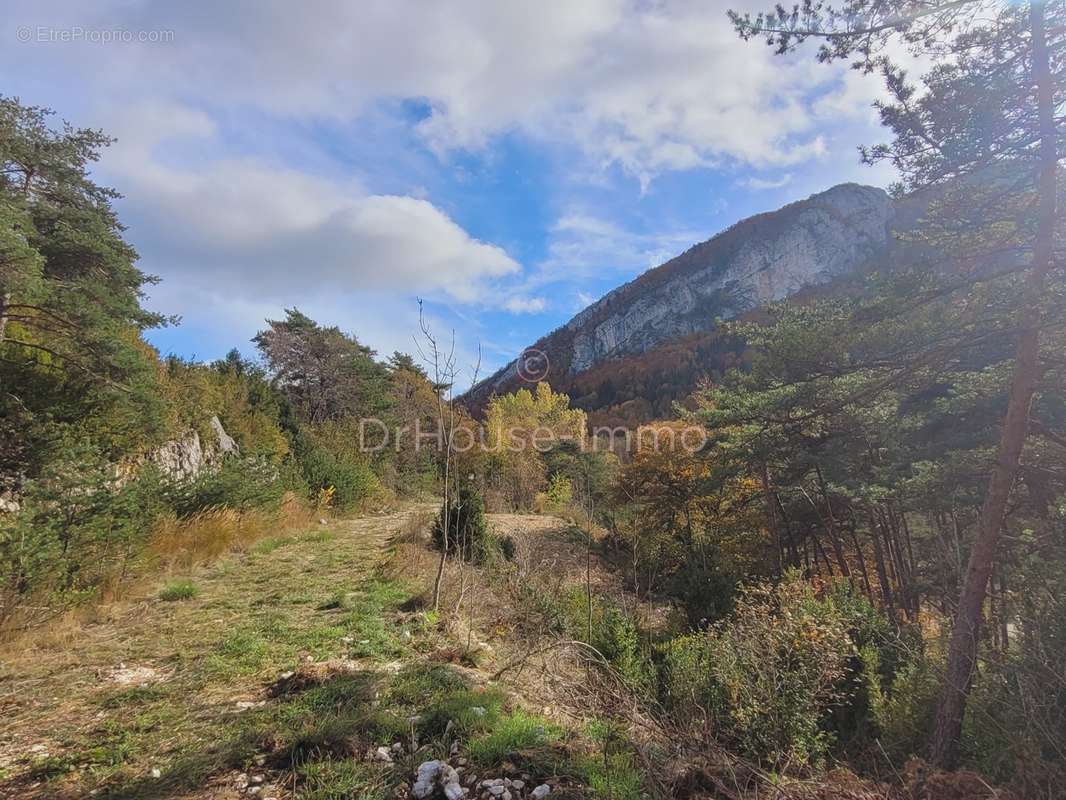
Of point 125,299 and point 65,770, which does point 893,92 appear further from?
point 125,299

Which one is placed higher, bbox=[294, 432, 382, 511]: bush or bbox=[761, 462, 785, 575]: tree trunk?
bbox=[294, 432, 382, 511]: bush

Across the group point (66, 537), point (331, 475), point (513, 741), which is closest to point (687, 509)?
point (331, 475)

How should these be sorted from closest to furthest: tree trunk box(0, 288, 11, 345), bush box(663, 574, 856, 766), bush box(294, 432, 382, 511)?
bush box(663, 574, 856, 766) < tree trunk box(0, 288, 11, 345) < bush box(294, 432, 382, 511)

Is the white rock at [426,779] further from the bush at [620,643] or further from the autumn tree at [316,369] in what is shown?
the autumn tree at [316,369]

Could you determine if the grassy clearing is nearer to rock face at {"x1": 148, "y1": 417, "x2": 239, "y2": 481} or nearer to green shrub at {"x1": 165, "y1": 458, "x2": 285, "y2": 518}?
green shrub at {"x1": 165, "y1": 458, "x2": 285, "y2": 518}

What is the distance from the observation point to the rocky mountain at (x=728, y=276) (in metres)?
89.5

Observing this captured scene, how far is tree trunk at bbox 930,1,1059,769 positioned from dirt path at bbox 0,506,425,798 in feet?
16.2

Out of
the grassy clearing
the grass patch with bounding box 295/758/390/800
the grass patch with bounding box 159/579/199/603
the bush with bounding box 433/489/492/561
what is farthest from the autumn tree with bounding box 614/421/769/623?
the grass patch with bounding box 295/758/390/800

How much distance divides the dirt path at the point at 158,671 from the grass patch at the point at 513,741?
4.43 feet

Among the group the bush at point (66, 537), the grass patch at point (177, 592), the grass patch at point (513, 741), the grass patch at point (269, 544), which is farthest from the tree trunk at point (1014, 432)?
the grass patch at point (269, 544)

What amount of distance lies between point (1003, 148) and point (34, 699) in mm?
8945

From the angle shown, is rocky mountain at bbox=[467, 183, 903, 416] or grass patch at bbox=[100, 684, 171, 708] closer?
grass patch at bbox=[100, 684, 171, 708]

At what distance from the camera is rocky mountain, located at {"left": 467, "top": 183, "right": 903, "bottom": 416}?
89.5 metres

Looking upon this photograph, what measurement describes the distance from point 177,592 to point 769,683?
661cm
